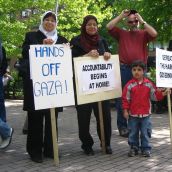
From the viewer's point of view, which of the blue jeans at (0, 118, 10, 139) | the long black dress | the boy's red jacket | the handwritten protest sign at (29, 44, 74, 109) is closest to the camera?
the handwritten protest sign at (29, 44, 74, 109)

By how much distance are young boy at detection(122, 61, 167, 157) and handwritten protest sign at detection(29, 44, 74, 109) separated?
0.94 m

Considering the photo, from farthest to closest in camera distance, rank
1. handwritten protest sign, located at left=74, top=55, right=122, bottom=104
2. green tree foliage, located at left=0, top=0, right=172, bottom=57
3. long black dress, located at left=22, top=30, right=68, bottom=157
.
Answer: green tree foliage, located at left=0, top=0, right=172, bottom=57, handwritten protest sign, located at left=74, top=55, right=122, bottom=104, long black dress, located at left=22, top=30, right=68, bottom=157

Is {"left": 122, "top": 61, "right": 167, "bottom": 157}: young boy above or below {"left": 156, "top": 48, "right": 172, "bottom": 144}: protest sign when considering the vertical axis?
below

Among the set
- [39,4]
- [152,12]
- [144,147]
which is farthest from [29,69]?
[39,4]

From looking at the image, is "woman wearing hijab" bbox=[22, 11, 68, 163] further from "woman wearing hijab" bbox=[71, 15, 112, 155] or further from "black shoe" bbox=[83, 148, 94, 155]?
"black shoe" bbox=[83, 148, 94, 155]

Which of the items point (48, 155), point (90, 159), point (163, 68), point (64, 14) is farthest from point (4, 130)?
point (64, 14)

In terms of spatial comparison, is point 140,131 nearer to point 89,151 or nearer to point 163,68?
point 89,151

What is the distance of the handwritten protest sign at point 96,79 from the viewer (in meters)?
6.30

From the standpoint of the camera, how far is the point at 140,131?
21.8 ft

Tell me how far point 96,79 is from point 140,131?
3.46 ft

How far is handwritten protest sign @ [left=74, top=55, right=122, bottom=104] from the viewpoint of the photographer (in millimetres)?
6301

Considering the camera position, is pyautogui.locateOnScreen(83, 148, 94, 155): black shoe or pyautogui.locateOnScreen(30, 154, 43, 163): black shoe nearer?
pyautogui.locateOnScreen(30, 154, 43, 163): black shoe

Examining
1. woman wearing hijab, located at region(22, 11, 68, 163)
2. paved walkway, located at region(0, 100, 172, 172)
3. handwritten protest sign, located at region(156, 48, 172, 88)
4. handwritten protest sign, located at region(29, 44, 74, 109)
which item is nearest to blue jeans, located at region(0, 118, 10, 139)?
paved walkway, located at region(0, 100, 172, 172)

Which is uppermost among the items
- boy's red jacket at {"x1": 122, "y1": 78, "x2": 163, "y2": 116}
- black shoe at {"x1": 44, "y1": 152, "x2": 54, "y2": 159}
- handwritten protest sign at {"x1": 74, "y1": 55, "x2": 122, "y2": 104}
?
handwritten protest sign at {"x1": 74, "y1": 55, "x2": 122, "y2": 104}
